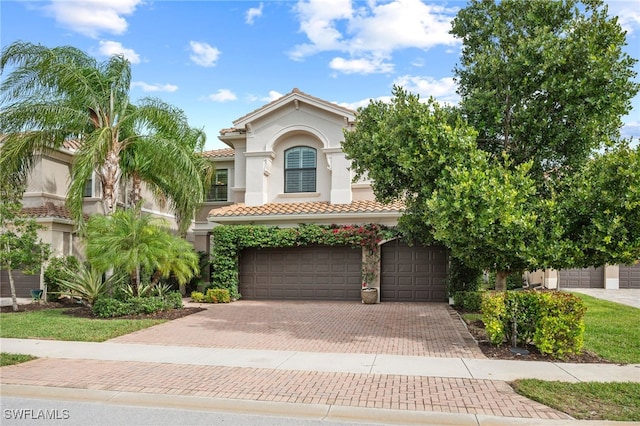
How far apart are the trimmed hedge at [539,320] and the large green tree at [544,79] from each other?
310 centimetres

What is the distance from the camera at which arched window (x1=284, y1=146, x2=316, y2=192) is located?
20.0 meters

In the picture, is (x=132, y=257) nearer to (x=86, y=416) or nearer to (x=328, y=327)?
(x=328, y=327)

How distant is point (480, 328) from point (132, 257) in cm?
936

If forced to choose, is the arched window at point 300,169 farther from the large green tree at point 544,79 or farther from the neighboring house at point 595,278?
the neighboring house at point 595,278

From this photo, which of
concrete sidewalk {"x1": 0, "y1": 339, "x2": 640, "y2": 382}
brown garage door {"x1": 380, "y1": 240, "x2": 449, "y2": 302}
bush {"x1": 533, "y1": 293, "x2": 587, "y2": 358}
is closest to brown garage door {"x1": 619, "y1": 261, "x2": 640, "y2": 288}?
brown garage door {"x1": 380, "y1": 240, "x2": 449, "y2": 302}

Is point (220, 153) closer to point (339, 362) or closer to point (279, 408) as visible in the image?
point (339, 362)

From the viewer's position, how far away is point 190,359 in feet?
28.3

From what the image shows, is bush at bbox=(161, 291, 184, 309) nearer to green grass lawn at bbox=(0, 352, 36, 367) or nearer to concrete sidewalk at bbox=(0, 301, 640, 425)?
concrete sidewalk at bbox=(0, 301, 640, 425)

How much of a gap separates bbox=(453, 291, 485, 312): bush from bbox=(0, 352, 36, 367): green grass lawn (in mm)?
11692

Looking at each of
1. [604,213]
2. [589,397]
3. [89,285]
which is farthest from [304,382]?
[89,285]

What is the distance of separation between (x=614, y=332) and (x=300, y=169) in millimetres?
12521

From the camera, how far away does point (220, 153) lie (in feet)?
75.9

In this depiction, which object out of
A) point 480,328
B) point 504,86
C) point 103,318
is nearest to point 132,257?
point 103,318

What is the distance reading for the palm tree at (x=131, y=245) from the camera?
44.1 ft
